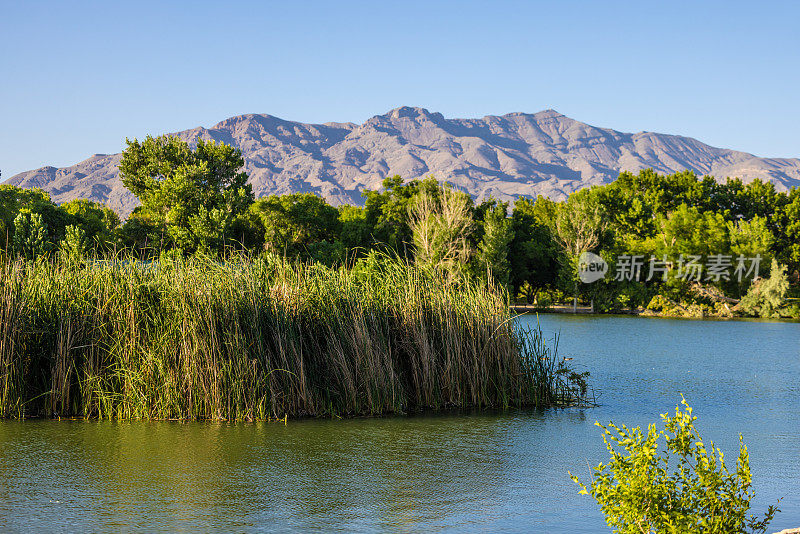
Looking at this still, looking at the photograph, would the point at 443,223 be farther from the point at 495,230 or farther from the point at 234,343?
the point at 234,343

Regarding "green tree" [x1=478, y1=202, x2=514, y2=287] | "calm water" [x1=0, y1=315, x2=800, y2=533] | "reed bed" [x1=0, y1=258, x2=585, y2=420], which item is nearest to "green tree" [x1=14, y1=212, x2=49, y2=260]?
"reed bed" [x1=0, y1=258, x2=585, y2=420]

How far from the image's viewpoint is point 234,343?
10406 mm

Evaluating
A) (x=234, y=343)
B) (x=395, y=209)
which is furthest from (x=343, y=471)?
(x=395, y=209)

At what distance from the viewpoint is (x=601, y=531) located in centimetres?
662

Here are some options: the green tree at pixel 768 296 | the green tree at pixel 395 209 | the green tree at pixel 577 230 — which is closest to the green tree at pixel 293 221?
the green tree at pixel 395 209

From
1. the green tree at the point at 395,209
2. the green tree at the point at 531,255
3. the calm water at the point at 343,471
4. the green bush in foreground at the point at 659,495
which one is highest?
the green tree at the point at 395,209

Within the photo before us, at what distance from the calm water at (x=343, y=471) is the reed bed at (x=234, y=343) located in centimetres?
47

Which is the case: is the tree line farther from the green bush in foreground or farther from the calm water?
the green bush in foreground

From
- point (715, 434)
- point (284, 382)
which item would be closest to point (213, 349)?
point (284, 382)

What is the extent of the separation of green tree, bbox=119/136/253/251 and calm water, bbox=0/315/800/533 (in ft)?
85.1

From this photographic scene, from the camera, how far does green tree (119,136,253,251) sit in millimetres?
42094

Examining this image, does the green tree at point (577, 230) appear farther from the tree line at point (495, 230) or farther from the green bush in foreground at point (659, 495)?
the green bush in foreground at point (659, 495)

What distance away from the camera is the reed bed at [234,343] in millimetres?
10422

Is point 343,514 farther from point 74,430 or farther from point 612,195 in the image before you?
point 612,195
